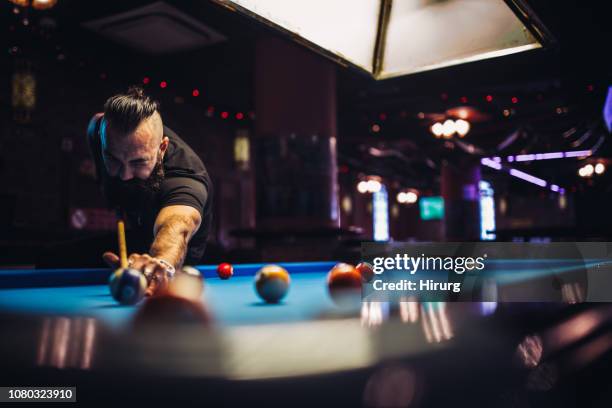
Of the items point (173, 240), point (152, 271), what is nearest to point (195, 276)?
point (152, 271)

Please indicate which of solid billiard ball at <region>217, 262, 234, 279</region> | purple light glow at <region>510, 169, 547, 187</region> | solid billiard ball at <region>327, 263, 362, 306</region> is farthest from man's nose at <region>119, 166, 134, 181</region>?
purple light glow at <region>510, 169, 547, 187</region>

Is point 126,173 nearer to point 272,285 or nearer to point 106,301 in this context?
point 106,301

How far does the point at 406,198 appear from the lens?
22031mm

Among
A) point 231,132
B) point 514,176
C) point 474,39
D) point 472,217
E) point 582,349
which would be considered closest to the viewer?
point 582,349

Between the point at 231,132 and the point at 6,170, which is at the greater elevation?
A: the point at 231,132

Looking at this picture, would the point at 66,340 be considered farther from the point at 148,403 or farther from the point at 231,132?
the point at 231,132

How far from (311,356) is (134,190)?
2023 millimetres

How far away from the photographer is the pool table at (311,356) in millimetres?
626

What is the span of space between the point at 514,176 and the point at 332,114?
1525 centimetres

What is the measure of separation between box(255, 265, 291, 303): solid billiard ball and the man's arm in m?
0.53

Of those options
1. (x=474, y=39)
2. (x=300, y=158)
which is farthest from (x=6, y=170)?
(x=474, y=39)

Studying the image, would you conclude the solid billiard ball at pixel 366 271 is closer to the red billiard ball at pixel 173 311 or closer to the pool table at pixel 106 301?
the pool table at pixel 106 301

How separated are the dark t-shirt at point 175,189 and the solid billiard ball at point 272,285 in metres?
0.92

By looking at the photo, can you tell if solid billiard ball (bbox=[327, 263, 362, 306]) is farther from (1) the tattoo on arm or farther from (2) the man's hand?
(1) the tattoo on arm
